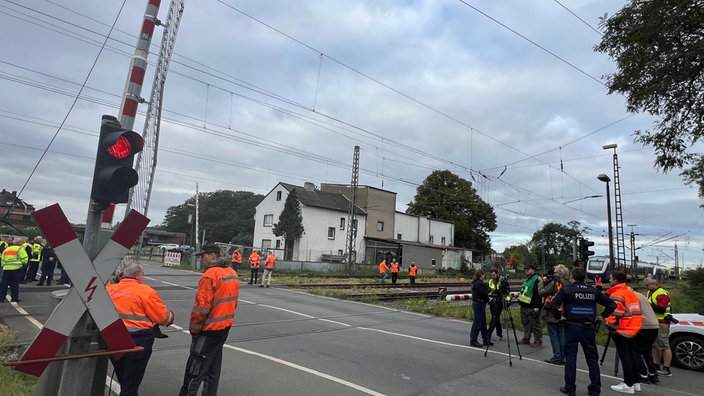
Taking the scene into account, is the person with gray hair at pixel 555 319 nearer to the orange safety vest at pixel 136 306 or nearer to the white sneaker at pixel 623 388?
the white sneaker at pixel 623 388

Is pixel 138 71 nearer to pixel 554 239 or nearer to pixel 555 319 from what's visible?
pixel 555 319

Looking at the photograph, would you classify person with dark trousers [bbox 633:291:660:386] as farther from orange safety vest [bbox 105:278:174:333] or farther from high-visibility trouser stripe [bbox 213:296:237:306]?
orange safety vest [bbox 105:278:174:333]

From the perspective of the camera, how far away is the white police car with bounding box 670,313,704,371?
27.2 feet

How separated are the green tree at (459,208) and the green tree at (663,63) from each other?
55.9 m

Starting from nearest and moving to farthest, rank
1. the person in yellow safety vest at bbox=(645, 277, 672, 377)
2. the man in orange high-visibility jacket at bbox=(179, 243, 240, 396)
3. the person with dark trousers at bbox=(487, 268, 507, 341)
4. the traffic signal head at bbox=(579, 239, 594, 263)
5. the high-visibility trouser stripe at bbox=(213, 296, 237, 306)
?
the man in orange high-visibility jacket at bbox=(179, 243, 240, 396) < the high-visibility trouser stripe at bbox=(213, 296, 237, 306) < the person in yellow safety vest at bbox=(645, 277, 672, 377) < the person with dark trousers at bbox=(487, 268, 507, 341) < the traffic signal head at bbox=(579, 239, 594, 263)

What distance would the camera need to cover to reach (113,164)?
366 centimetres

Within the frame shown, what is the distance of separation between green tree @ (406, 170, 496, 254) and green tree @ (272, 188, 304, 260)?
30.2 metres

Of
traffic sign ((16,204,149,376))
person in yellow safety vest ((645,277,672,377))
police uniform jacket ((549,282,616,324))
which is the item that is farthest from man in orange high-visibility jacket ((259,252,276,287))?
traffic sign ((16,204,149,376))

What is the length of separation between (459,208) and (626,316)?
64.0 metres

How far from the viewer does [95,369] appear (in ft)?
11.4

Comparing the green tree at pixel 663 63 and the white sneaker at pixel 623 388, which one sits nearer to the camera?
the white sneaker at pixel 623 388

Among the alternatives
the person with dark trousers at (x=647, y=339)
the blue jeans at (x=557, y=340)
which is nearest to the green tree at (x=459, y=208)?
the blue jeans at (x=557, y=340)

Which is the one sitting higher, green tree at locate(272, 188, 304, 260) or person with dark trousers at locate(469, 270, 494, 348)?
green tree at locate(272, 188, 304, 260)

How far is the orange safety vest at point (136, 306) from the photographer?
4234 millimetres
